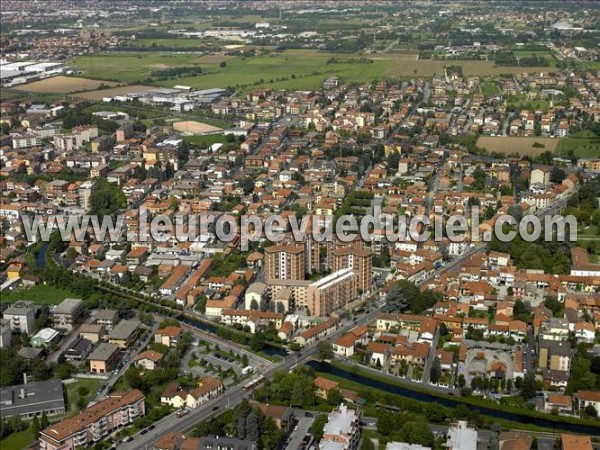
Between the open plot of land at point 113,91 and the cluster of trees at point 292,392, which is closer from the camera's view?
the cluster of trees at point 292,392

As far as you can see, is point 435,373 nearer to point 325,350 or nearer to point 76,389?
point 325,350

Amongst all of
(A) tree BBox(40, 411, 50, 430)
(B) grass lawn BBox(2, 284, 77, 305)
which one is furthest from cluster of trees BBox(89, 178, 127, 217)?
(A) tree BBox(40, 411, 50, 430)

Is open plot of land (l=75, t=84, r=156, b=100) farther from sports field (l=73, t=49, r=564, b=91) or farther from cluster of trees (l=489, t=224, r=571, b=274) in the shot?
cluster of trees (l=489, t=224, r=571, b=274)

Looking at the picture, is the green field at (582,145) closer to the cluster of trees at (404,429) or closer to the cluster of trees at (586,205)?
the cluster of trees at (586,205)

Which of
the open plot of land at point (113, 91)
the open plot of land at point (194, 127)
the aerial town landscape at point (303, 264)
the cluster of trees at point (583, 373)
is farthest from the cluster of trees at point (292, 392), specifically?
the open plot of land at point (113, 91)

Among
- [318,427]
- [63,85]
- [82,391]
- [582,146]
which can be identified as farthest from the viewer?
[63,85]

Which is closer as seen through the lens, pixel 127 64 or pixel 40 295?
pixel 40 295

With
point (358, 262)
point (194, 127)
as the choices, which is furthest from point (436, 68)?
point (358, 262)
